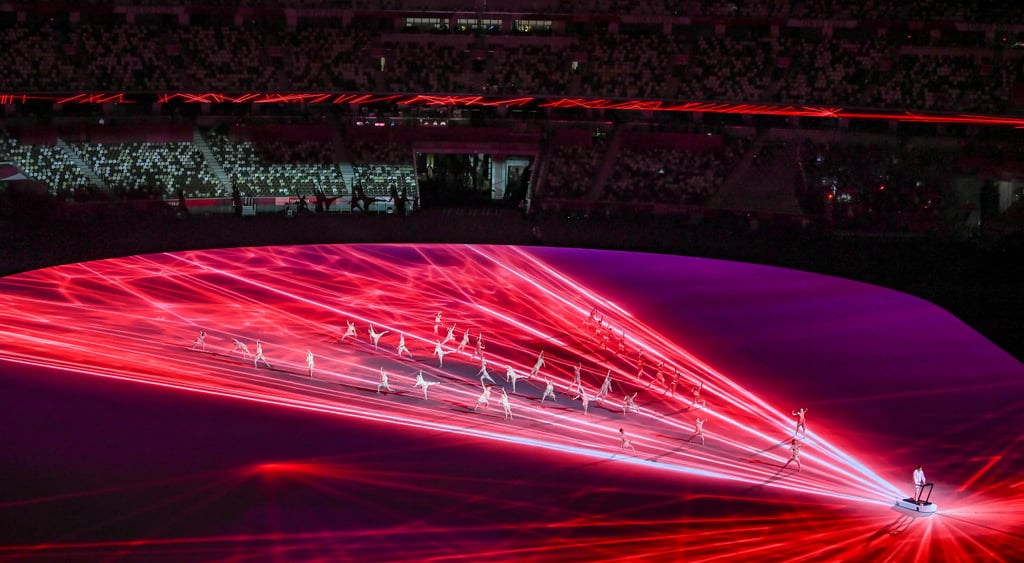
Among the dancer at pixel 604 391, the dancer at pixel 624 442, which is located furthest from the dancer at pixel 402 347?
the dancer at pixel 624 442

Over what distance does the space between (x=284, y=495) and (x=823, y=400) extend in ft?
35.3

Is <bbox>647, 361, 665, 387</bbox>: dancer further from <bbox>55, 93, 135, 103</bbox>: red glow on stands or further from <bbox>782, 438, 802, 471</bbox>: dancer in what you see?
<bbox>55, 93, 135, 103</bbox>: red glow on stands

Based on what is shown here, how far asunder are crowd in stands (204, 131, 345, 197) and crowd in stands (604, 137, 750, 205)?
11116mm

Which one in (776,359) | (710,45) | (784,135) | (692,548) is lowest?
(692,548)

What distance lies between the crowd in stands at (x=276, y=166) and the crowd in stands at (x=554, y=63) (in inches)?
109

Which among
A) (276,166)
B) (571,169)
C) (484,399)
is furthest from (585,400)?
(276,166)

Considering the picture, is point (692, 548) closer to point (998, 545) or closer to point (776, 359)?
point (998, 545)

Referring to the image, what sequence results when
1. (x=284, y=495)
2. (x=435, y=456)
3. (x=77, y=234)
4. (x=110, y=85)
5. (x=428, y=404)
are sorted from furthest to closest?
(x=110, y=85) → (x=77, y=234) → (x=428, y=404) → (x=435, y=456) → (x=284, y=495)

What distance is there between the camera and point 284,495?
51.2 ft

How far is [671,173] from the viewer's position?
4203 centimetres

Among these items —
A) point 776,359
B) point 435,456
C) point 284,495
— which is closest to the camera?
point 284,495

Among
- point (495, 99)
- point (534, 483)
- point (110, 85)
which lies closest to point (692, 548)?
point (534, 483)

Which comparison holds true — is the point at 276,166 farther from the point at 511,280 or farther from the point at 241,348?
the point at 241,348

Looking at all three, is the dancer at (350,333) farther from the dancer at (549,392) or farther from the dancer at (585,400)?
the dancer at (585,400)
